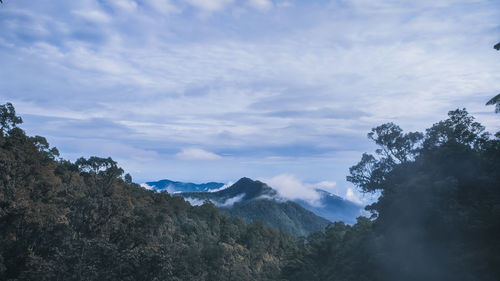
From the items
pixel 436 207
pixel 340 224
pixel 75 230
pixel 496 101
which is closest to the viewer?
pixel 496 101

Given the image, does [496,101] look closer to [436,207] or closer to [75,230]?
[436,207]

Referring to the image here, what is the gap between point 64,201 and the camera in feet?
103

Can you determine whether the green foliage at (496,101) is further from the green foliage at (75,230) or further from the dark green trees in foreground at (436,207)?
the green foliage at (75,230)

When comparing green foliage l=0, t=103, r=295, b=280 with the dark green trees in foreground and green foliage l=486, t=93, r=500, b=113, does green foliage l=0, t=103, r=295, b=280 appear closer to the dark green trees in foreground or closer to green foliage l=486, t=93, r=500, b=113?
the dark green trees in foreground

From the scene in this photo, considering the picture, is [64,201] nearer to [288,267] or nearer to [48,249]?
[48,249]

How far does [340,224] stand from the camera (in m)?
42.1

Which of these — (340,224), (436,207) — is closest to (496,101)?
(436,207)

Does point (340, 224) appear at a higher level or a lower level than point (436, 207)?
lower

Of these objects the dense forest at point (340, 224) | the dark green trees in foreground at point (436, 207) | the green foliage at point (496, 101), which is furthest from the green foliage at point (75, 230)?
the green foliage at point (496, 101)

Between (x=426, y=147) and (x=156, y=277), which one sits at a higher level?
(x=426, y=147)

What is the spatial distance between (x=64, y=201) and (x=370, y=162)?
26625 mm

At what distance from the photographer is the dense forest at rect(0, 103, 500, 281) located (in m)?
18.4

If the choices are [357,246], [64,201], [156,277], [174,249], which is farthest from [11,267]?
[357,246]

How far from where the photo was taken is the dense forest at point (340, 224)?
18.4 meters
